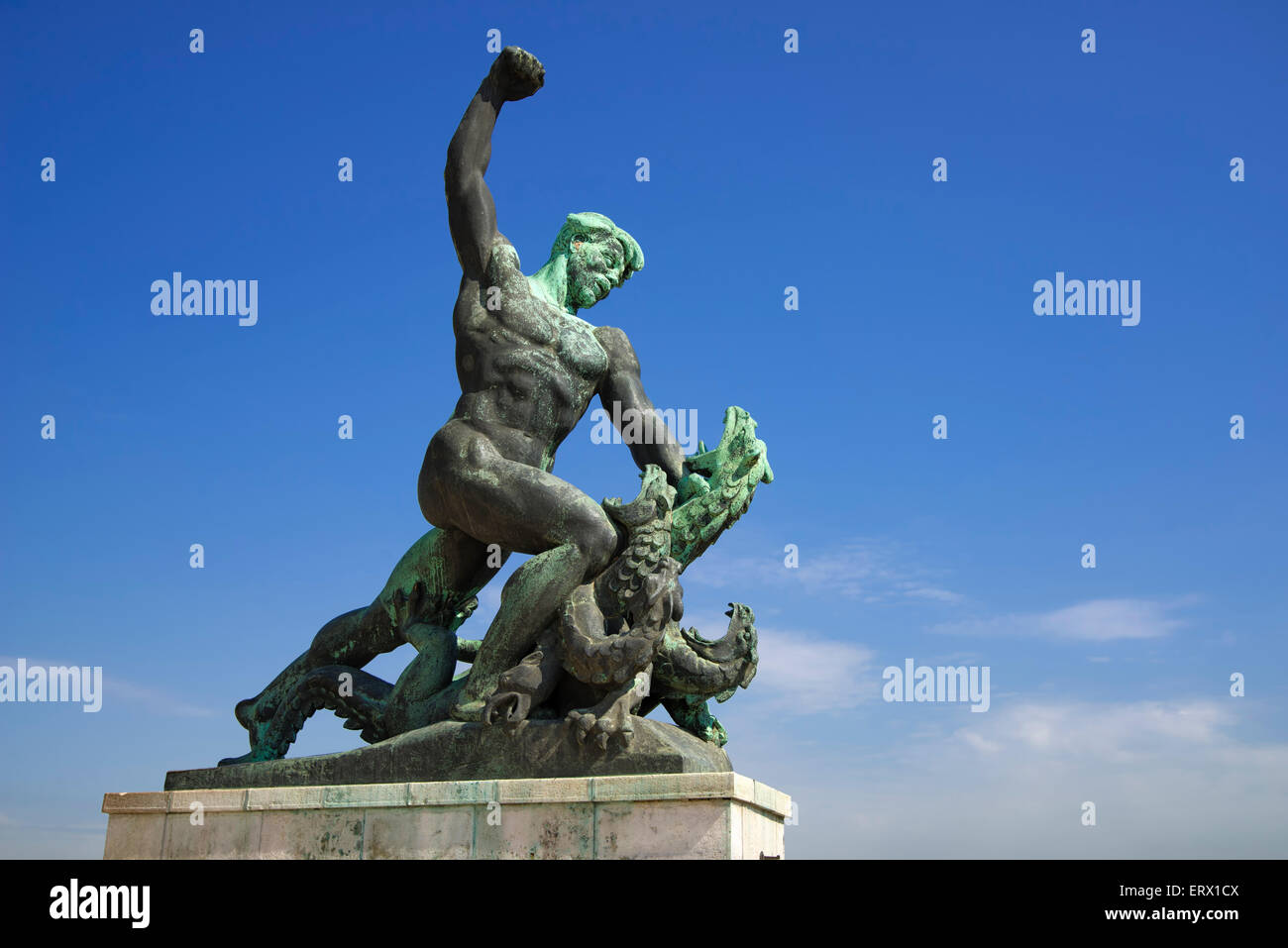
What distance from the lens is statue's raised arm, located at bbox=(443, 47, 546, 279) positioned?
23.2ft

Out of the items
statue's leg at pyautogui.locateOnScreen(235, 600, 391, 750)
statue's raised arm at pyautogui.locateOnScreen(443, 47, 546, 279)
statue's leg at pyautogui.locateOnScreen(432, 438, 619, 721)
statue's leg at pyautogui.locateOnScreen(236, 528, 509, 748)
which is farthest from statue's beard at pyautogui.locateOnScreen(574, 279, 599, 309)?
statue's leg at pyautogui.locateOnScreen(235, 600, 391, 750)

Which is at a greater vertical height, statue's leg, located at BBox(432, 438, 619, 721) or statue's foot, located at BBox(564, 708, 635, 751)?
statue's leg, located at BBox(432, 438, 619, 721)

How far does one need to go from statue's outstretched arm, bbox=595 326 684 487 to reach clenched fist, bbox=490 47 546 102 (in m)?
1.56

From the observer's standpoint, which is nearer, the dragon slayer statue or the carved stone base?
the carved stone base

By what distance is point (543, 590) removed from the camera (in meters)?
6.38

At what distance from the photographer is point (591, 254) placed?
7438 mm

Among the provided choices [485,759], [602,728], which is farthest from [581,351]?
[485,759]

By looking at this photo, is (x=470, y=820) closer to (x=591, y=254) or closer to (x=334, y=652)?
(x=334, y=652)

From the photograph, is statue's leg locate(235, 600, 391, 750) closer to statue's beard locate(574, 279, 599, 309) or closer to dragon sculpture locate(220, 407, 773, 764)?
dragon sculpture locate(220, 407, 773, 764)
